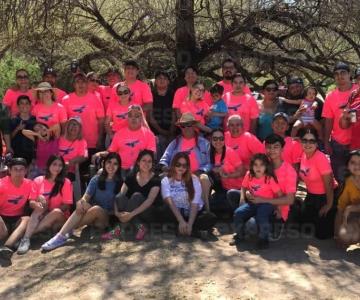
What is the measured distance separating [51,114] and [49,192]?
1383 millimetres

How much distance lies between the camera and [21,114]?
277 inches

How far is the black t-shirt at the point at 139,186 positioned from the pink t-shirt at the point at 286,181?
1.44 metres

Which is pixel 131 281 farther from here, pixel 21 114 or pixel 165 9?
pixel 165 9

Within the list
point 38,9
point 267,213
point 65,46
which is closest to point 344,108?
point 267,213

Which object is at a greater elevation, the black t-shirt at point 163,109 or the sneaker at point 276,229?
the black t-shirt at point 163,109

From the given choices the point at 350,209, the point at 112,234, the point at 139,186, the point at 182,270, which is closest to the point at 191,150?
the point at 139,186

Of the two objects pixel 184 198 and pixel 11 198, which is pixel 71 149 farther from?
pixel 184 198

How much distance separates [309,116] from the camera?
6.90 m

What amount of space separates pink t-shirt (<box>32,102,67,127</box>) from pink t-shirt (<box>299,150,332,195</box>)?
3.36 meters

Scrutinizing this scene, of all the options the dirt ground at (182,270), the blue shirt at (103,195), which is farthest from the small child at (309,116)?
the blue shirt at (103,195)

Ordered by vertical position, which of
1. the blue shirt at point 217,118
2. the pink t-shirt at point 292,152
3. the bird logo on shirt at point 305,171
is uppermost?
the blue shirt at point 217,118

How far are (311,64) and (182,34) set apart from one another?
2796 millimetres

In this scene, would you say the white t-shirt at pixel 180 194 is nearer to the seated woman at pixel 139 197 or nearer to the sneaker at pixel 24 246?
the seated woman at pixel 139 197

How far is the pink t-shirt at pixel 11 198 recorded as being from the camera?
591 cm
